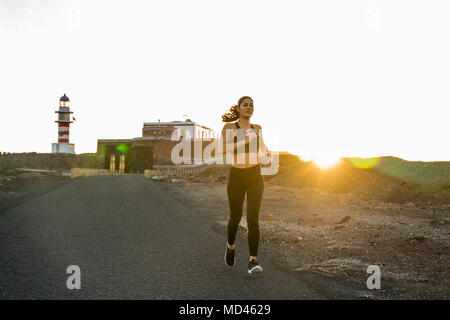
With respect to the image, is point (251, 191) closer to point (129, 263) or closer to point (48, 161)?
point (129, 263)

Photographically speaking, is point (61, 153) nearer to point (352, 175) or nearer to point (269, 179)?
point (269, 179)

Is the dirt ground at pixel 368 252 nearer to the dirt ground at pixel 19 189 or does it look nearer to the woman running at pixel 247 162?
the woman running at pixel 247 162

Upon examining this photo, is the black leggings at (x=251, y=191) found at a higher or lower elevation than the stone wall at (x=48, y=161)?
lower

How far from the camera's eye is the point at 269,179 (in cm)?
2806

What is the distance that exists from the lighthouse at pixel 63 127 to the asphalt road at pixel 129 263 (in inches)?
2376

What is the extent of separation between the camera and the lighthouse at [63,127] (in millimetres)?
63500

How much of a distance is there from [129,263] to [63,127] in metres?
65.9

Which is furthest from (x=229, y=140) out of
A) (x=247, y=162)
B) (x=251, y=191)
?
(x=251, y=191)

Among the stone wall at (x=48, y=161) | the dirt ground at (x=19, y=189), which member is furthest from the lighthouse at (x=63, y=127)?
the dirt ground at (x=19, y=189)

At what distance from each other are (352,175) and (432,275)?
1757cm

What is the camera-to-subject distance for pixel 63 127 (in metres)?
64.1

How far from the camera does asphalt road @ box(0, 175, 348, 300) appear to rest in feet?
11.9

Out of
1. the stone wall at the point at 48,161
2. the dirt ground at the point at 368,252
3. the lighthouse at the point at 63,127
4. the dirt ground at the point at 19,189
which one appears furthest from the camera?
the stone wall at the point at 48,161
